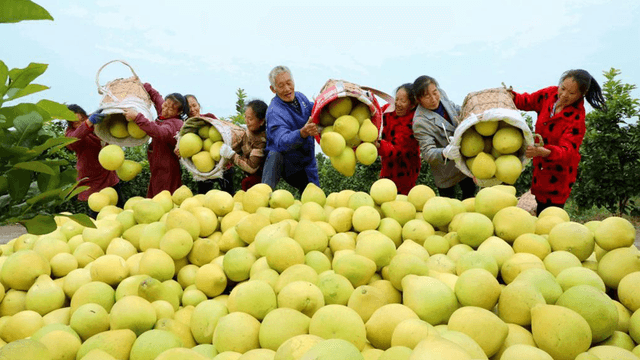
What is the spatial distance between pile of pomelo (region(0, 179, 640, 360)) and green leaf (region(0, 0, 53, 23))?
3.37 ft

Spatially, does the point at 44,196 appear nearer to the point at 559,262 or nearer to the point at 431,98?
the point at 559,262

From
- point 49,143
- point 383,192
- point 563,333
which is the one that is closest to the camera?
point 49,143

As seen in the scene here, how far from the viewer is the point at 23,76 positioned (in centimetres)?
111

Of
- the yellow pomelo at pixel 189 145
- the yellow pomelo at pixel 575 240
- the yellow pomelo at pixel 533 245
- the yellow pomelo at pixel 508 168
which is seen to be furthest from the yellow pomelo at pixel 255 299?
the yellow pomelo at pixel 189 145

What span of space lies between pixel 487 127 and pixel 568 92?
1.25 m

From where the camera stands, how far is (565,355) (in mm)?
1431

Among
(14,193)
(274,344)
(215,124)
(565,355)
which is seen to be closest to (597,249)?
(565,355)

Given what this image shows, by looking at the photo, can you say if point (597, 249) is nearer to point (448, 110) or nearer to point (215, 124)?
point (448, 110)

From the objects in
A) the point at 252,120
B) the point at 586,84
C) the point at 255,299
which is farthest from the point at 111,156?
the point at 586,84

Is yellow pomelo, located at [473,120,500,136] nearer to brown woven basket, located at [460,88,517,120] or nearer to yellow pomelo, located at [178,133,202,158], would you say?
brown woven basket, located at [460,88,517,120]

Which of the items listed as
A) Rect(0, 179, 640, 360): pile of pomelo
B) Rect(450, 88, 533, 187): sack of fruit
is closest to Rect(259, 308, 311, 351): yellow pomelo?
Rect(0, 179, 640, 360): pile of pomelo

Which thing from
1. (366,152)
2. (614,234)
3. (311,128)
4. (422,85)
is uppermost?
(422,85)

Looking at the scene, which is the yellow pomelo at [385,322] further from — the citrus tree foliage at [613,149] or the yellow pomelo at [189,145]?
the citrus tree foliage at [613,149]

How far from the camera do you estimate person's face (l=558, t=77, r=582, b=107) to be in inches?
144
